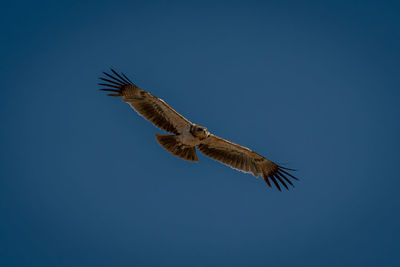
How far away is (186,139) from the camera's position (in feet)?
38.4

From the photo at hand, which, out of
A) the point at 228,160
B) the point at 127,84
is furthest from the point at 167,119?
the point at 228,160

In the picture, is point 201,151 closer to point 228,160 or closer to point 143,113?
point 228,160

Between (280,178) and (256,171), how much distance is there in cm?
82

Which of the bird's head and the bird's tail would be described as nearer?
the bird's head

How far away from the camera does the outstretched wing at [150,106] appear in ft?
37.8

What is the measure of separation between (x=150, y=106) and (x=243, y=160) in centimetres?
364

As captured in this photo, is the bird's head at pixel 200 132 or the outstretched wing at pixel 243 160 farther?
the outstretched wing at pixel 243 160

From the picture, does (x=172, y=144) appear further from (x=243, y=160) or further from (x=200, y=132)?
(x=243, y=160)

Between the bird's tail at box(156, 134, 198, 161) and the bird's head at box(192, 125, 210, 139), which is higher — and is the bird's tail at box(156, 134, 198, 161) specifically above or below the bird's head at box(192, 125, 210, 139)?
below

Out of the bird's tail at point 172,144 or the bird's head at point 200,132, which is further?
the bird's tail at point 172,144

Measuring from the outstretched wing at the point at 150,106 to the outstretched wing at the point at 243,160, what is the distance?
119 centimetres

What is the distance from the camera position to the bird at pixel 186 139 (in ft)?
37.9

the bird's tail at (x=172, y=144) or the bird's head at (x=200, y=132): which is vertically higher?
the bird's head at (x=200, y=132)

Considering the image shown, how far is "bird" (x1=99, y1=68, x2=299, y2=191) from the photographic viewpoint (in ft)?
37.9
